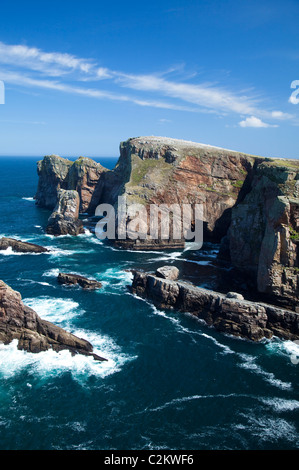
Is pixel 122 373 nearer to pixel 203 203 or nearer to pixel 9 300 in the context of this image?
pixel 9 300

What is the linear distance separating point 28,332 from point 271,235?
139 ft

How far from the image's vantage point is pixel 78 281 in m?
65.8

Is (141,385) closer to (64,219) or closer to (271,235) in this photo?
(271,235)

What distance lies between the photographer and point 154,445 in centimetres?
3106

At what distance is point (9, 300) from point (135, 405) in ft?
68.6

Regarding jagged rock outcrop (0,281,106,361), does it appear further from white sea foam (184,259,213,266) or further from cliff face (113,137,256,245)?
cliff face (113,137,256,245)

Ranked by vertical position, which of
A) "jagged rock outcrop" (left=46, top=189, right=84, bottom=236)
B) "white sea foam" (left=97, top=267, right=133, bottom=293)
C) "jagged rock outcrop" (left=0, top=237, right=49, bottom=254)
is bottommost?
"white sea foam" (left=97, top=267, right=133, bottom=293)

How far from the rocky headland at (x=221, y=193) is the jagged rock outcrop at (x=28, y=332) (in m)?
32.8

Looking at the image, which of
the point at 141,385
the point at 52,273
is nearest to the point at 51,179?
the point at 52,273

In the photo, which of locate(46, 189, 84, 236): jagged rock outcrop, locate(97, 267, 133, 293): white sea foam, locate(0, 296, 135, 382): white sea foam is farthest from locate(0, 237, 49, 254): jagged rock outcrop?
locate(0, 296, 135, 382): white sea foam

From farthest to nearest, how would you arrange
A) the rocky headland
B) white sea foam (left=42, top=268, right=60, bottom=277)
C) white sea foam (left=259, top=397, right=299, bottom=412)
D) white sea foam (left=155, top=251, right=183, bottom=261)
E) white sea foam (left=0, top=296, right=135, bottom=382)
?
white sea foam (left=155, top=251, right=183, bottom=261) < white sea foam (left=42, top=268, right=60, bottom=277) < the rocky headland < white sea foam (left=0, top=296, right=135, bottom=382) < white sea foam (left=259, top=397, right=299, bottom=412)

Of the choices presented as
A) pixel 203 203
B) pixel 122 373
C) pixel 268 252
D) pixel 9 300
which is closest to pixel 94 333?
pixel 122 373

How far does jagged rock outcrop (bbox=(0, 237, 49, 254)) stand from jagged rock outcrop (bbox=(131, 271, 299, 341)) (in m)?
39.6

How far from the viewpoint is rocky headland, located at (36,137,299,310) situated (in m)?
56.6
